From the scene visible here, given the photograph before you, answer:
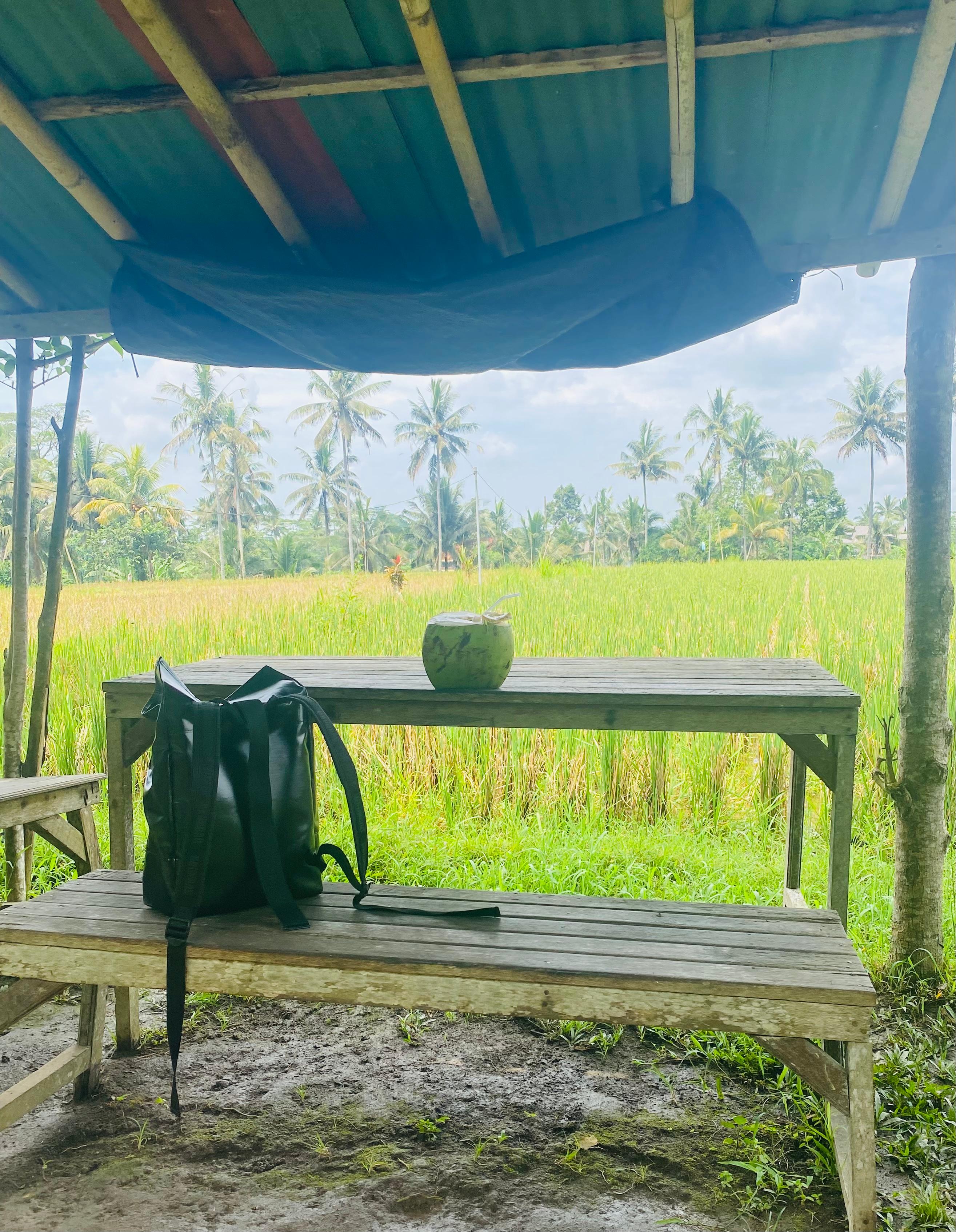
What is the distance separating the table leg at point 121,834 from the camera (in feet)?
6.32

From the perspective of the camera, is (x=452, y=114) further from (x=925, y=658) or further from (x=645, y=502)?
(x=645, y=502)

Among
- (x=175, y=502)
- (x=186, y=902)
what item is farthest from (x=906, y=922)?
(x=175, y=502)

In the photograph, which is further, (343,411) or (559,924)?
(343,411)

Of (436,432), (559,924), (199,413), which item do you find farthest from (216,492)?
(559,924)

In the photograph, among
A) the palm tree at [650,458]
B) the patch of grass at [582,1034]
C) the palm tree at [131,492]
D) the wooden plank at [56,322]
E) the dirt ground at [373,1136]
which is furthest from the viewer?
the palm tree at [650,458]

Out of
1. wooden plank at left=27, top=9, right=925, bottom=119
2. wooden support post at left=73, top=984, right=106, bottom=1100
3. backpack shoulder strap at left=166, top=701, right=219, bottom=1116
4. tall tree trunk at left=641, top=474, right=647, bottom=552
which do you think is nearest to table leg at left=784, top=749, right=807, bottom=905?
backpack shoulder strap at left=166, top=701, right=219, bottom=1116

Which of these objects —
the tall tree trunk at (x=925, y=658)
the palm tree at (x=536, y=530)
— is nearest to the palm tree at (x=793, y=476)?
the palm tree at (x=536, y=530)

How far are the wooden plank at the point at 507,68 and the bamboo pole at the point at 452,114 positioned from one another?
0.16ft

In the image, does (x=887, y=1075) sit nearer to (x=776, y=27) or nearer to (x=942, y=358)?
(x=942, y=358)

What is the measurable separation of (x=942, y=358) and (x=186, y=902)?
86.1 inches

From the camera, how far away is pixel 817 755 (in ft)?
5.53

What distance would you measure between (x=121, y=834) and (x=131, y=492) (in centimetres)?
3257

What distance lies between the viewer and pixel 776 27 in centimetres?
151

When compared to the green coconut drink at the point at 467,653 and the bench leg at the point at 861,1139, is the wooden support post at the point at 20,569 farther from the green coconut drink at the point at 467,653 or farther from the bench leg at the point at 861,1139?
the bench leg at the point at 861,1139
